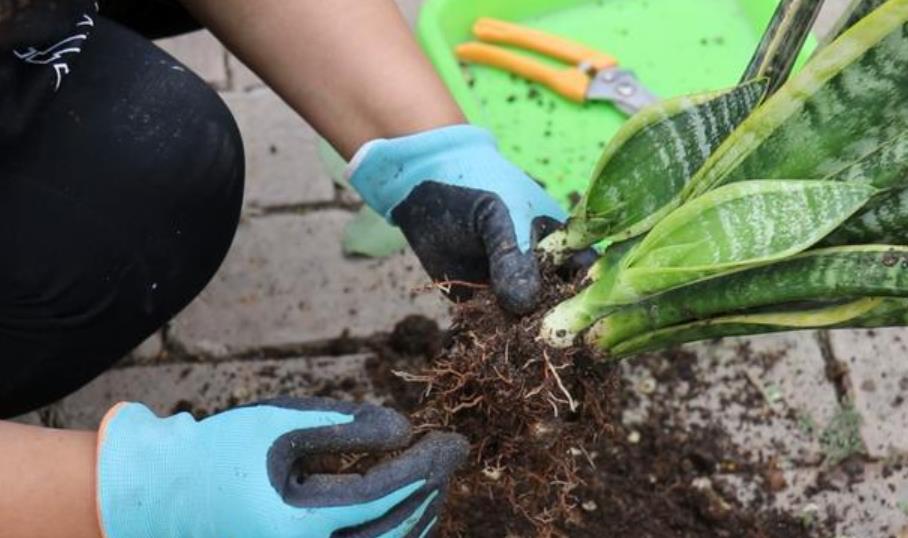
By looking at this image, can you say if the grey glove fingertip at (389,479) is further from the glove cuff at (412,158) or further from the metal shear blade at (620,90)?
the metal shear blade at (620,90)

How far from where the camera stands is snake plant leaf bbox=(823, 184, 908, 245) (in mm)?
865

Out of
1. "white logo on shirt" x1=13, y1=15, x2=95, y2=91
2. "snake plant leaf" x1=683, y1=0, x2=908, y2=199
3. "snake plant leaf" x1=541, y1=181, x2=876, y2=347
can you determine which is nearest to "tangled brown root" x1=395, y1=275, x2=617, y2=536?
"snake plant leaf" x1=541, y1=181, x2=876, y2=347

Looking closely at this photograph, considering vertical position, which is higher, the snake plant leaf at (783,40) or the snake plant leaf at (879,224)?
the snake plant leaf at (783,40)

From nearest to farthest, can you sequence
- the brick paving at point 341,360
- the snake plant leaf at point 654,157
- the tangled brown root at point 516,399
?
the snake plant leaf at point 654,157 < the tangled brown root at point 516,399 < the brick paving at point 341,360

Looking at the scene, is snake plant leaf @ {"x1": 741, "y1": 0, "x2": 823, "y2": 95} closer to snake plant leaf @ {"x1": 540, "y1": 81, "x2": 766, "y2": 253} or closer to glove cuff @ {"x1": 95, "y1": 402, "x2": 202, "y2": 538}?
snake plant leaf @ {"x1": 540, "y1": 81, "x2": 766, "y2": 253}

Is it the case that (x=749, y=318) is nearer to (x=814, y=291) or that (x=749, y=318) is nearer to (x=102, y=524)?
(x=814, y=291)

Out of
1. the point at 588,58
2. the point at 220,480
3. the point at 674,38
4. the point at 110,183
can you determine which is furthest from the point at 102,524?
the point at 674,38

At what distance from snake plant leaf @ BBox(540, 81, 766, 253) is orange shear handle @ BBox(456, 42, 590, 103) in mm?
812

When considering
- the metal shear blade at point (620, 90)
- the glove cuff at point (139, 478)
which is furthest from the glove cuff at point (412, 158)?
the metal shear blade at point (620, 90)

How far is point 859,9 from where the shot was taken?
0.90 metres

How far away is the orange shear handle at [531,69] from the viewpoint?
5.90 feet

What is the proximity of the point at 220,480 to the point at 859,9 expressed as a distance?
64 centimetres

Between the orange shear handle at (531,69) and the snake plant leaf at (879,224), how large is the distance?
3.04 feet

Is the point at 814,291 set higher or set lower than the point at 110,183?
higher
